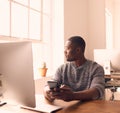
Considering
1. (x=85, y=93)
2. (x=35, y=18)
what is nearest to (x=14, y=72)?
(x=85, y=93)

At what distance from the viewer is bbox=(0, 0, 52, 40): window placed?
2.80m

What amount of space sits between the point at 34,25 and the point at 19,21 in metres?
0.40

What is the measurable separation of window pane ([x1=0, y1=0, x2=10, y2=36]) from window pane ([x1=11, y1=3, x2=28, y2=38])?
11 cm

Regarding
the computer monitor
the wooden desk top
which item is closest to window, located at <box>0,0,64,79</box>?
the computer monitor

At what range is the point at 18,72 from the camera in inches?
47.5

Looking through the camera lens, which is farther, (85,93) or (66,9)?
(66,9)

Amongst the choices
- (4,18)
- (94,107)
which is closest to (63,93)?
(94,107)

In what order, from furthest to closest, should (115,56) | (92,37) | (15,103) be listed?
(92,37) → (115,56) → (15,103)

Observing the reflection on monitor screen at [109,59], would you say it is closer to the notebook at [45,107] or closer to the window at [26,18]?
the window at [26,18]

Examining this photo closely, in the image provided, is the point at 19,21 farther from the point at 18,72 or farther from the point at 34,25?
the point at 18,72

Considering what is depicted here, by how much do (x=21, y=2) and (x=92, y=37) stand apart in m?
2.30

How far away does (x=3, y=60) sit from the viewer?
126 centimetres

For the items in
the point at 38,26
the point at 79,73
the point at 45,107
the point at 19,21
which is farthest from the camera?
the point at 38,26

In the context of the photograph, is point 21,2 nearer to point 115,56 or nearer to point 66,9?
point 66,9
